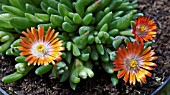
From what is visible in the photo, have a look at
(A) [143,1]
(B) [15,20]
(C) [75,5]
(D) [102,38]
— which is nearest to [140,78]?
(D) [102,38]

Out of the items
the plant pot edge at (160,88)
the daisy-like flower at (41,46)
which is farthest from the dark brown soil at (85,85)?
the daisy-like flower at (41,46)

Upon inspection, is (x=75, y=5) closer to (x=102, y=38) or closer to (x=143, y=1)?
(x=102, y=38)

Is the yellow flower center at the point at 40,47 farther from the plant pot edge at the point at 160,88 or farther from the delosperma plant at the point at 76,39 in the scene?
the plant pot edge at the point at 160,88

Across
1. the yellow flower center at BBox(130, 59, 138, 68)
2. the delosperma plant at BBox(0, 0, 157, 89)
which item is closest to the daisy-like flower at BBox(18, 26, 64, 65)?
the delosperma plant at BBox(0, 0, 157, 89)

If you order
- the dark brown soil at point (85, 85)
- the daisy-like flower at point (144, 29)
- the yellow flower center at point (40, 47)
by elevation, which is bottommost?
the dark brown soil at point (85, 85)

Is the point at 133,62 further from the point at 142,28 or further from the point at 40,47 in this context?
the point at 40,47

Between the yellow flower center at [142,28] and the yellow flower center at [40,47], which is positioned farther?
the yellow flower center at [142,28]

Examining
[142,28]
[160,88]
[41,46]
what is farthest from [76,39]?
[160,88]
